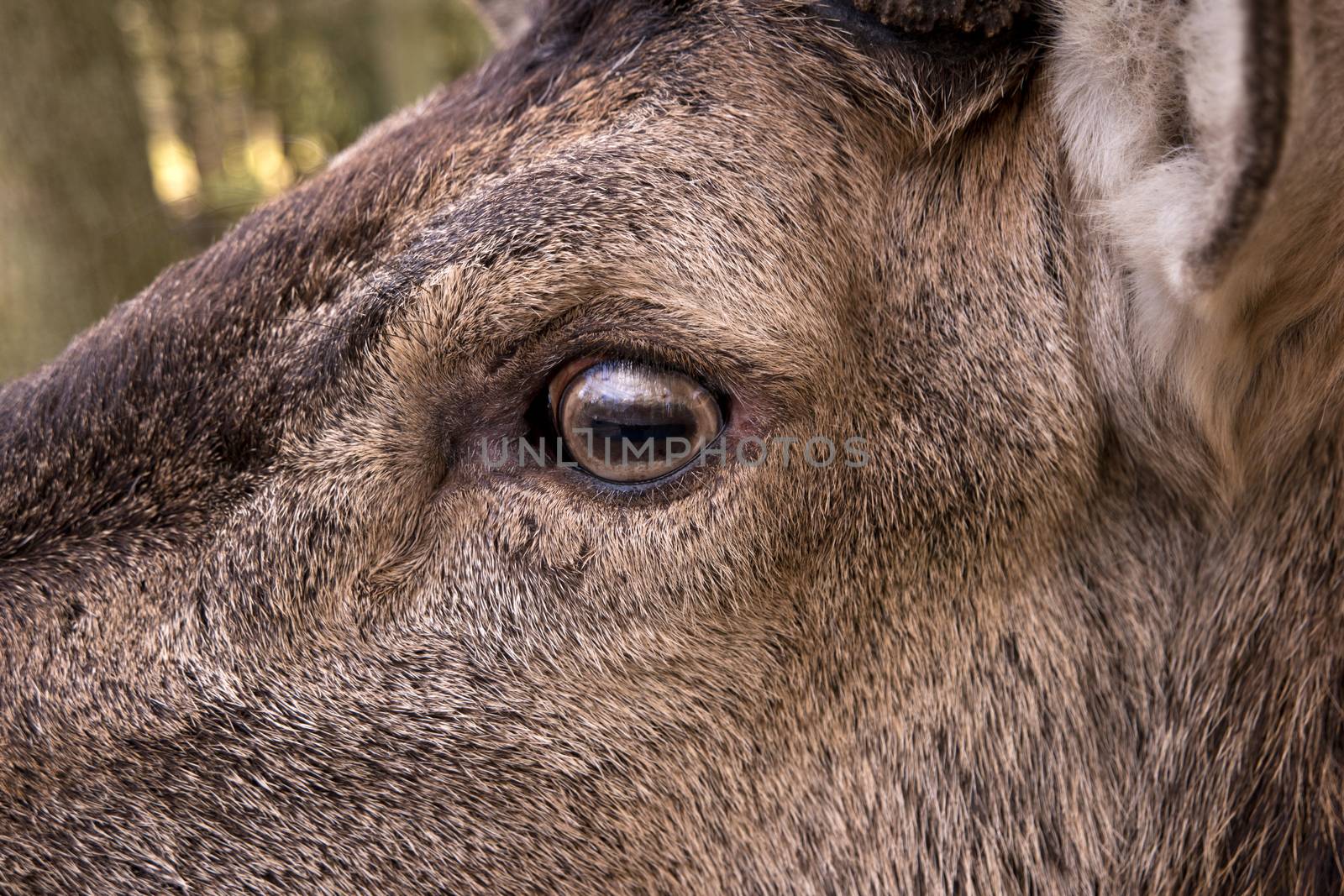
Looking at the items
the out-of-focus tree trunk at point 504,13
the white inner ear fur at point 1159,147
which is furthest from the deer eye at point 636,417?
the out-of-focus tree trunk at point 504,13

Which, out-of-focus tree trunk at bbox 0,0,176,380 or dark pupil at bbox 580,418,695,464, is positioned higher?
out-of-focus tree trunk at bbox 0,0,176,380

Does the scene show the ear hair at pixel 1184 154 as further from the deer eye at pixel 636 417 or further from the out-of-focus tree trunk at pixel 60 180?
the out-of-focus tree trunk at pixel 60 180

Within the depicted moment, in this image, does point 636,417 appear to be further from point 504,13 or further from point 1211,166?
point 504,13

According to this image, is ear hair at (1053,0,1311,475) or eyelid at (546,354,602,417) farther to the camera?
eyelid at (546,354,602,417)

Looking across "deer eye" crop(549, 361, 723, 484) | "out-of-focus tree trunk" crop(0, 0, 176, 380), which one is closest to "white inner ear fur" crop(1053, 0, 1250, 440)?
"deer eye" crop(549, 361, 723, 484)

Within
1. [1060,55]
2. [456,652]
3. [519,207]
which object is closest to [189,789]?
[456,652]

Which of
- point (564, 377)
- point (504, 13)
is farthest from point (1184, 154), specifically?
point (504, 13)

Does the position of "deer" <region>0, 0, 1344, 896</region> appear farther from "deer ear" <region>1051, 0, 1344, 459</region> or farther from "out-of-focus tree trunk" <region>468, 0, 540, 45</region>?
"out-of-focus tree trunk" <region>468, 0, 540, 45</region>
